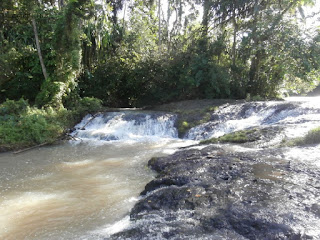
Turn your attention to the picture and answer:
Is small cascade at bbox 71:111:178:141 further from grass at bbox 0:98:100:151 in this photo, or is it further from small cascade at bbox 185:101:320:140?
small cascade at bbox 185:101:320:140

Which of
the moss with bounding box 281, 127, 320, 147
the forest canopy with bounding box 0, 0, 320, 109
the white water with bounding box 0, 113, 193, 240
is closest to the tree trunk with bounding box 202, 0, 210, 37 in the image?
the forest canopy with bounding box 0, 0, 320, 109

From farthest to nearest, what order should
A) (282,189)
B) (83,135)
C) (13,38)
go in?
1. (13,38)
2. (83,135)
3. (282,189)

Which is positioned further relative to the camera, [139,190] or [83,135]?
[83,135]

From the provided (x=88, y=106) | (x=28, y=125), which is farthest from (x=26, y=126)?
(x=88, y=106)

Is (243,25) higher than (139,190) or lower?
higher

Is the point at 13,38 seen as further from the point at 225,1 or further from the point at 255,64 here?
the point at 255,64

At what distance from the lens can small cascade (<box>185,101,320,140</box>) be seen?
10477 mm

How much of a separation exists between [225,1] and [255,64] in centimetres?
450

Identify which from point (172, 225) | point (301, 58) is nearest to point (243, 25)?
point (301, 58)

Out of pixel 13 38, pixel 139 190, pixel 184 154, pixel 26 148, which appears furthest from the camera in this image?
pixel 13 38

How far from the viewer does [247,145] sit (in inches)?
288

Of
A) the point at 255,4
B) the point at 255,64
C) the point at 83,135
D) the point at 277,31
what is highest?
the point at 255,4

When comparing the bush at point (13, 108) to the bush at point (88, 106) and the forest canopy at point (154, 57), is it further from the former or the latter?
the bush at point (88, 106)

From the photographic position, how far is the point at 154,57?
17.7 metres
